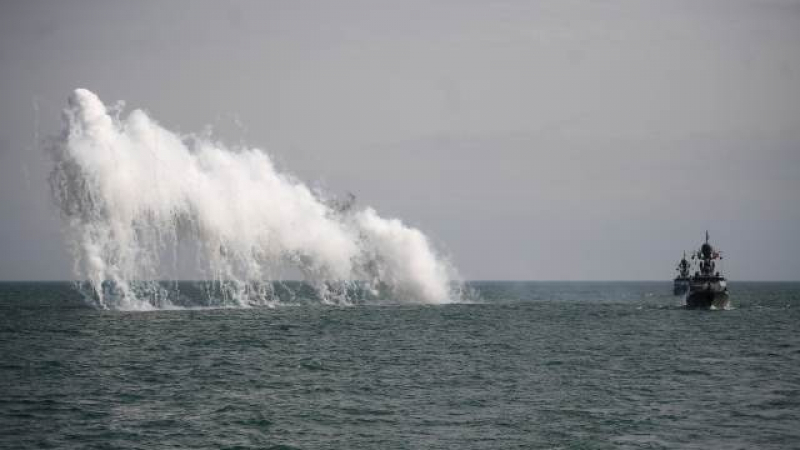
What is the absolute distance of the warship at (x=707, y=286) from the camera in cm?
12138

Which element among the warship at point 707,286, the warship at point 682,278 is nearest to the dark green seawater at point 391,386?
the warship at point 707,286

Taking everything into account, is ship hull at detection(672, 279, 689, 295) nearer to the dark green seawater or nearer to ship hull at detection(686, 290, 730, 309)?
ship hull at detection(686, 290, 730, 309)

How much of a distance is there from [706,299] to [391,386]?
82510 millimetres

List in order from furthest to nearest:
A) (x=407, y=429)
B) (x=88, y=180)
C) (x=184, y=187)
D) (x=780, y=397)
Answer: (x=184, y=187) < (x=88, y=180) < (x=780, y=397) < (x=407, y=429)

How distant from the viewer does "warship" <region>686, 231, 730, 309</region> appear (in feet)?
398

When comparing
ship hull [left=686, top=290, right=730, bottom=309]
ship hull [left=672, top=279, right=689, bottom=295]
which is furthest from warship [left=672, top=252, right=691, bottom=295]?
ship hull [left=686, top=290, right=730, bottom=309]

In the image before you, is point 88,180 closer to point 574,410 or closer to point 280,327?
point 280,327

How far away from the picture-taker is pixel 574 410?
45469 millimetres

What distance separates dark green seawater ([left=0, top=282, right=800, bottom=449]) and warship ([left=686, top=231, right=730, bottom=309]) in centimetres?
2766

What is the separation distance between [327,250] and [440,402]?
214 ft

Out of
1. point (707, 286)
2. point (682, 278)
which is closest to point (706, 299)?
point (707, 286)

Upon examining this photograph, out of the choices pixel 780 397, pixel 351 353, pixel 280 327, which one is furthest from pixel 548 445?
pixel 280 327

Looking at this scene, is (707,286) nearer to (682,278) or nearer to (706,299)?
(706,299)

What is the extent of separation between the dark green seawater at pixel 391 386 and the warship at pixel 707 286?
27664 mm
